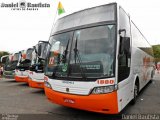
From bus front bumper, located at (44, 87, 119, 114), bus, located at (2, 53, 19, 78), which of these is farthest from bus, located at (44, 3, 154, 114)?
bus, located at (2, 53, 19, 78)

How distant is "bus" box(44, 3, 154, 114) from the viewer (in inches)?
182

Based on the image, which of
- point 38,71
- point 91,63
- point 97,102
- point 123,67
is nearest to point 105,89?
point 97,102

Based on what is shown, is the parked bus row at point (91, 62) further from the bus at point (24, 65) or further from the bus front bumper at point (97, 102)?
the bus at point (24, 65)

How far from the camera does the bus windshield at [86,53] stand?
186 inches

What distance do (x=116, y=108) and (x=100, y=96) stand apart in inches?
19.4

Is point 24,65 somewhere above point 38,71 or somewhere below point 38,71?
above

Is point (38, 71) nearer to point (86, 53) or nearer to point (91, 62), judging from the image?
point (86, 53)

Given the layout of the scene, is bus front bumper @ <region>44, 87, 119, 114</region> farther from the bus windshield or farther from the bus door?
the bus windshield

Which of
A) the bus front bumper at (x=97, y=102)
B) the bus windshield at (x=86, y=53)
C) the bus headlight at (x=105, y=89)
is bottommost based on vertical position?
the bus front bumper at (x=97, y=102)

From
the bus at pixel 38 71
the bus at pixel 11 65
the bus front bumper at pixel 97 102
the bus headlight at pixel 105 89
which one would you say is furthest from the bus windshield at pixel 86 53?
the bus at pixel 11 65

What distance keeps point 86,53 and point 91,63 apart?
0.35m

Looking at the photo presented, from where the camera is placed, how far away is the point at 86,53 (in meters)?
5.01

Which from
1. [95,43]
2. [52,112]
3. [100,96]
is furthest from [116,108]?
[52,112]

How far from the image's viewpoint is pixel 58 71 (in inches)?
212
